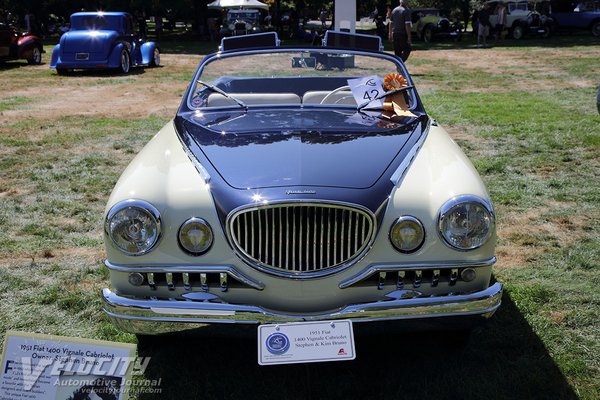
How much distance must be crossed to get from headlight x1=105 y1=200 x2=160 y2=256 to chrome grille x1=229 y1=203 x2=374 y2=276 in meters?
0.37

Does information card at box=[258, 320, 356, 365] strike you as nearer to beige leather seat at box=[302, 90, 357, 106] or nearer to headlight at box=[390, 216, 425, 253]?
headlight at box=[390, 216, 425, 253]

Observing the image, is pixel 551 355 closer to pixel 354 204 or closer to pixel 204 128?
pixel 354 204

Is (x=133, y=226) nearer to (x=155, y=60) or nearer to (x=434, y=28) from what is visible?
(x=155, y=60)

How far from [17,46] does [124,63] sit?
4433mm

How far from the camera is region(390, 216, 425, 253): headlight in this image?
9.06 feet

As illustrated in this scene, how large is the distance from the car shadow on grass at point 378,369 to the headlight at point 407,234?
34cm

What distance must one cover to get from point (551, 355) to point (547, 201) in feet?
9.07

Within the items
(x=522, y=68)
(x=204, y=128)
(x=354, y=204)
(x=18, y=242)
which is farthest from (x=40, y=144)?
(x=522, y=68)

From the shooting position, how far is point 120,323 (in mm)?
2811

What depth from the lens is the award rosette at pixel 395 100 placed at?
4020mm

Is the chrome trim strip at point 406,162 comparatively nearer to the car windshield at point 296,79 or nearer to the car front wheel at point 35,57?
the car windshield at point 296,79

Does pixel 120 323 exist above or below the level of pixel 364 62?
below

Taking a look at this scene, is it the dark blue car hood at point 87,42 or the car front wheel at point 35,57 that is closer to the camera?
the dark blue car hood at point 87,42

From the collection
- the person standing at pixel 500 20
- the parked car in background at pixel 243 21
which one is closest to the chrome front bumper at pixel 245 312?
the parked car in background at pixel 243 21
